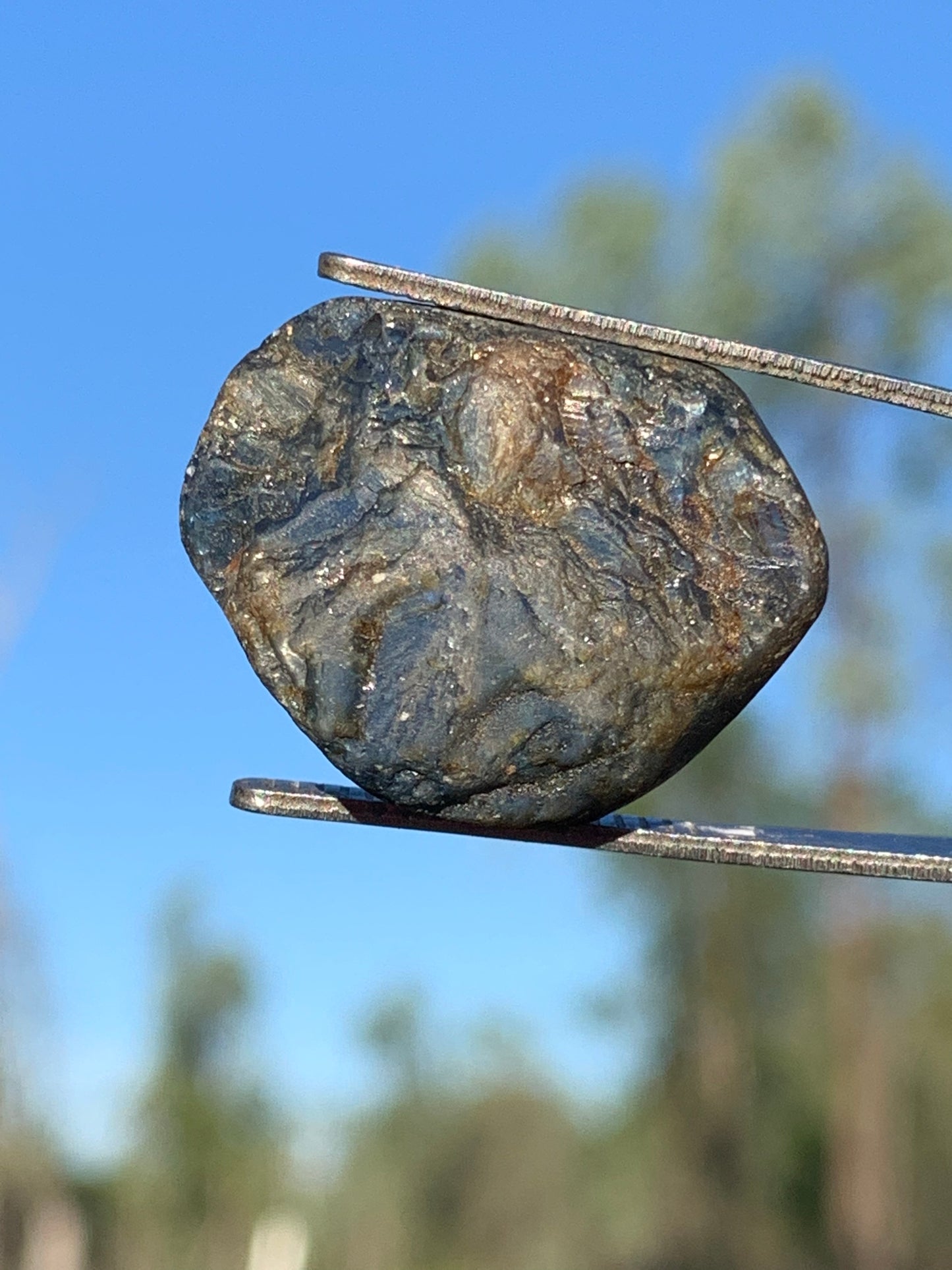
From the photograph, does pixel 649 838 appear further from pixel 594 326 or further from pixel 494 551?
pixel 594 326

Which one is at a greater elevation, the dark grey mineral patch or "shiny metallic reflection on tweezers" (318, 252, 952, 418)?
"shiny metallic reflection on tweezers" (318, 252, 952, 418)

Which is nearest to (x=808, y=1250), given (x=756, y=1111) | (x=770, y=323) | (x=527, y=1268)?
(x=756, y=1111)

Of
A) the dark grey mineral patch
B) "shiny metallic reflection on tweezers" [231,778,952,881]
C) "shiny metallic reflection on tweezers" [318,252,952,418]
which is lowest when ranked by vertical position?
"shiny metallic reflection on tweezers" [231,778,952,881]

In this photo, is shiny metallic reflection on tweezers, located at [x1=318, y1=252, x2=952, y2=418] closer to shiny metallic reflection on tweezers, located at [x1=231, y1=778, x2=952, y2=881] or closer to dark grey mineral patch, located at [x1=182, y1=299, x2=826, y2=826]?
dark grey mineral patch, located at [x1=182, y1=299, x2=826, y2=826]

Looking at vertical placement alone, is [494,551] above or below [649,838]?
above

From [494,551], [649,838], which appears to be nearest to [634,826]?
[649,838]

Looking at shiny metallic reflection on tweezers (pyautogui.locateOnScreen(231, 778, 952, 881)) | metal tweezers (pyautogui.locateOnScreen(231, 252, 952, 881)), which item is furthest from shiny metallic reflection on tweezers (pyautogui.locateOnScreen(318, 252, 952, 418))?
shiny metallic reflection on tweezers (pyautogui.locateOnScreen(231, 778, 952, 881))
